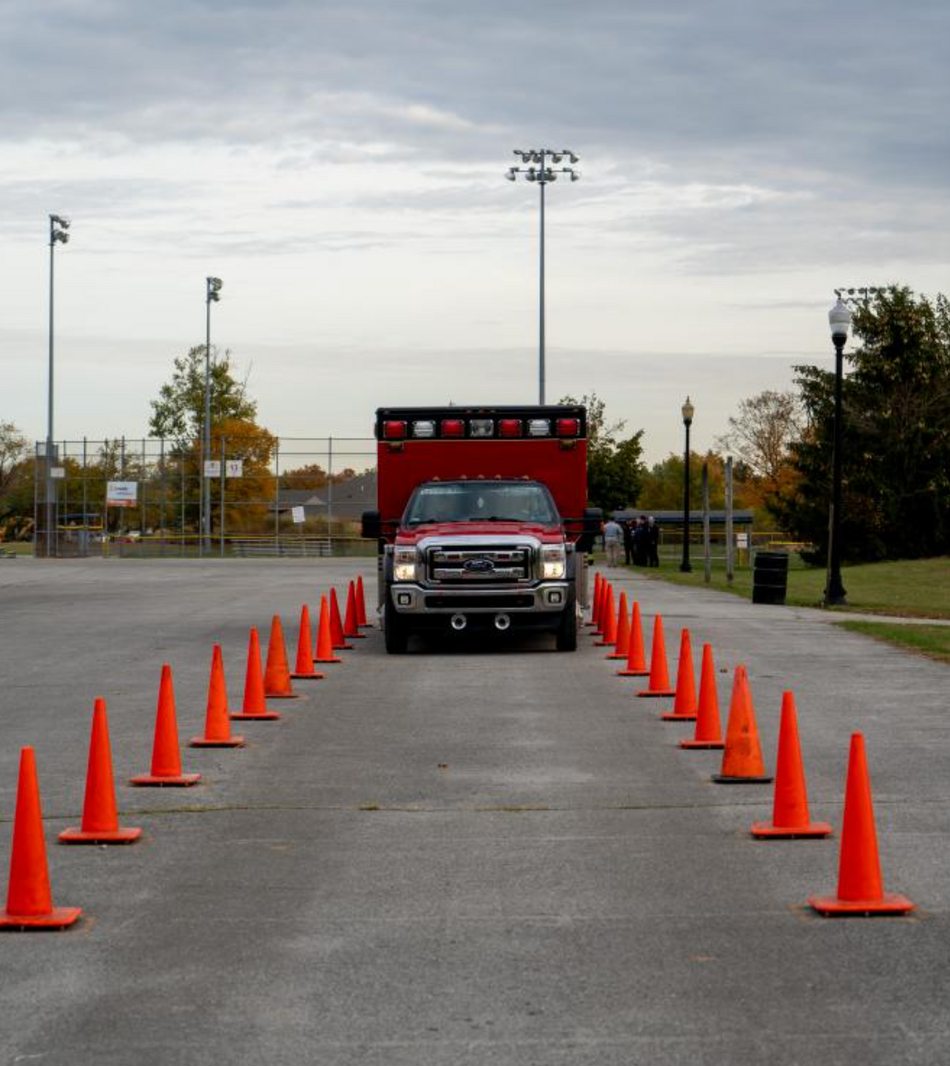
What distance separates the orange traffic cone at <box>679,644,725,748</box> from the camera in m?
12.8

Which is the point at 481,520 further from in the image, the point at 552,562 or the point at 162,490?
the point at 162,490

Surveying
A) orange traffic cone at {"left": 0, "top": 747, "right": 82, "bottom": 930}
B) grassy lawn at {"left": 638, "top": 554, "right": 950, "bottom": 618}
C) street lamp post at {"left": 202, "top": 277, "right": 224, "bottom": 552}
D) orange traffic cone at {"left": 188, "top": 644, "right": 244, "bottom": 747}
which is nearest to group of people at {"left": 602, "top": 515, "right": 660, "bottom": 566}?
grassy lawn at {"left": 638, "top": 554, "right": 950, "bottom": 618}

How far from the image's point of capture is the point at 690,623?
86.3 feet

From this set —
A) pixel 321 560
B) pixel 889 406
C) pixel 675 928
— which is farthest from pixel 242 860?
pixel 321 560

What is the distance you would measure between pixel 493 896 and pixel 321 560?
57.8 meters

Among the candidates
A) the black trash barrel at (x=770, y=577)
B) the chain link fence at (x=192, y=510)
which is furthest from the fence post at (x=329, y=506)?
the black trash barrel at (x=770, y=577)

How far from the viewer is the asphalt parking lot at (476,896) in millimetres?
5898

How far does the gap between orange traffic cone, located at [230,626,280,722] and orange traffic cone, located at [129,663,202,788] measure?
335 centimetres

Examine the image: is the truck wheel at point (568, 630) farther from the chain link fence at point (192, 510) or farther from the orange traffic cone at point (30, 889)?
the chain link fence at point (192, 510)

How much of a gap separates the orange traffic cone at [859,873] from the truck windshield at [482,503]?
14.2 metres

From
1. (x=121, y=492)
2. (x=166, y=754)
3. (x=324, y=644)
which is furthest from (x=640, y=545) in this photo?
(x=166, y=754)

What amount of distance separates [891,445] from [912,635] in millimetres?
34016

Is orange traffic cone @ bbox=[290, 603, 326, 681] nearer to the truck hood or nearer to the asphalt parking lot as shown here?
the asphalt parking lot

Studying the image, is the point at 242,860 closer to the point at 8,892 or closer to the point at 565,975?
the point at 8,892
